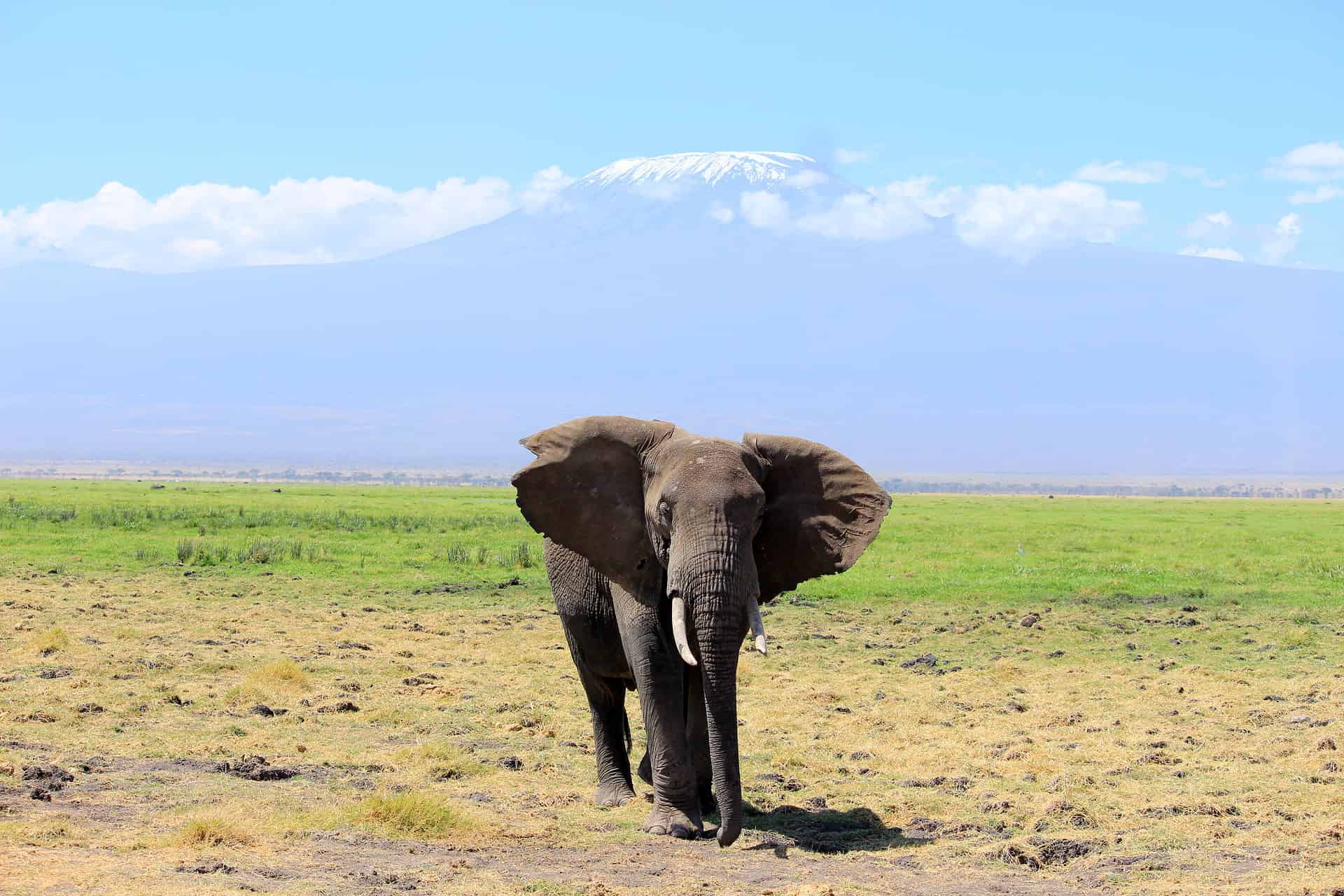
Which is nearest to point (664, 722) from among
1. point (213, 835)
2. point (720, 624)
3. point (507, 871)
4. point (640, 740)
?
point (720, 624)

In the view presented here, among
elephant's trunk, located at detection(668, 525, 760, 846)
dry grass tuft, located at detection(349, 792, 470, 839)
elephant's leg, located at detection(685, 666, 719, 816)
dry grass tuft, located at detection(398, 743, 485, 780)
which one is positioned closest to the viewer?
elephant's trunk, located at detection(668, 525, 760, 846)

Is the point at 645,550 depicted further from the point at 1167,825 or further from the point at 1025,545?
the point at 1025,545

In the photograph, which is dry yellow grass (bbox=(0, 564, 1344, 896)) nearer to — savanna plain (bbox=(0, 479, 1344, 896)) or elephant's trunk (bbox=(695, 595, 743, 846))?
savanna plain (bbox=(0, 479, 1344, 896))

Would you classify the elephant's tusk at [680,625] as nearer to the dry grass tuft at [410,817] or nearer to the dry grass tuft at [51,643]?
the dry grass tuft at [410,817]

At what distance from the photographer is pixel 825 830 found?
10703 millimetres

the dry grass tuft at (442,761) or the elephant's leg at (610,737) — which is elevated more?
the elephant's leg at (610,737)

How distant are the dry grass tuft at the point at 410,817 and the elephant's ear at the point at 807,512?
2.89 metres

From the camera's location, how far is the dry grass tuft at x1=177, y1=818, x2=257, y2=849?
9203 mm

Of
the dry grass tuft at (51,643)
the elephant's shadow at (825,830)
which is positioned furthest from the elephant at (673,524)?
the dry grass tuft at (51,643)

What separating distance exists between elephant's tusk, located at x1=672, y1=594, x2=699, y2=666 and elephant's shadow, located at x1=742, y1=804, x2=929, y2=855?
172 cm

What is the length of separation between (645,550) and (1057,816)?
12.6ft

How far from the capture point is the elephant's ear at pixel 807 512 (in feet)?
35.1

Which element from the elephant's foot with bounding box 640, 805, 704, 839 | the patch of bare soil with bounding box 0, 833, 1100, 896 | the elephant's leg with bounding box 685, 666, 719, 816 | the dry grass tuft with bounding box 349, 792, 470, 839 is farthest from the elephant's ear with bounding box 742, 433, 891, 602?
the dry grass tuft with bounding box 349, 792, 470, 839

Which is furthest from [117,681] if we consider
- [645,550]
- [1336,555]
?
[1336,555]
